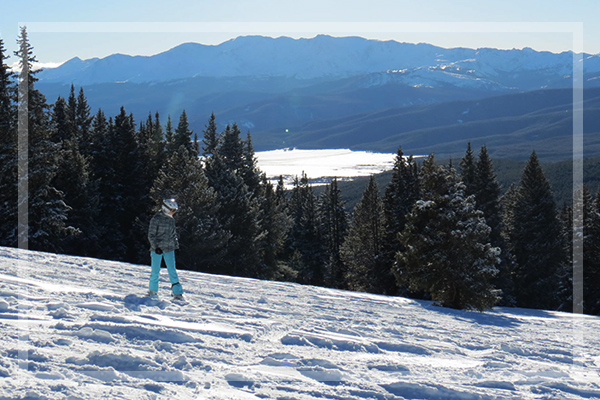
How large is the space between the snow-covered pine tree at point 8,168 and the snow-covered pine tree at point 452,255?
842 inches

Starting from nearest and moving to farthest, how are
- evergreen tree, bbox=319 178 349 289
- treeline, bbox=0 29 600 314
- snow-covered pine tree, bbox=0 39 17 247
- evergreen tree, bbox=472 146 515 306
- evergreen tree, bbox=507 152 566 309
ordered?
treeline, bbox=0 29 600 314, snow-covered pine tree, bbox=0 39 17 247, evergreen tree, bbox=472 146 515 306, evergreen tree, bbox=507 152 566 309, evergreen tree, bbox=319 178 349 289

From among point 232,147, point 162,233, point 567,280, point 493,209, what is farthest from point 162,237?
point 567,280

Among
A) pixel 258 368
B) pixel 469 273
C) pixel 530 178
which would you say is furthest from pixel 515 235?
pixel 258 368

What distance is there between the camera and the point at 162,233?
11.6 meters

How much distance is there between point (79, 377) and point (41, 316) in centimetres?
322

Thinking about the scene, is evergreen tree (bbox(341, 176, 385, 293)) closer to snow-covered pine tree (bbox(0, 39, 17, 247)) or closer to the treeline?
the treeline

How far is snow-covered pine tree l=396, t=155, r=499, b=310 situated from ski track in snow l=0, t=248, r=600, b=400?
851 cm

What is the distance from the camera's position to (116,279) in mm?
14555

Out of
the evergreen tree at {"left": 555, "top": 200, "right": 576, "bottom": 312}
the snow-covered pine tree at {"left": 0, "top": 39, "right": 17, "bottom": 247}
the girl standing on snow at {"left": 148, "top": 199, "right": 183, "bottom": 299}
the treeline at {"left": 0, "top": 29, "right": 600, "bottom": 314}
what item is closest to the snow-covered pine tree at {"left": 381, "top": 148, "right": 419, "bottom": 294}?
the treeline at {"left": 0, "top": 29, "right": 600, "bottom": 314}

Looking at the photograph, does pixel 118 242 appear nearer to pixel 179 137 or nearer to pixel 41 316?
pixel 179 137

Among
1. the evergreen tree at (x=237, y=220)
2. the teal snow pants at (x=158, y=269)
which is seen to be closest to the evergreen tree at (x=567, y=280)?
the evergreen tree at (x=237, y=220)

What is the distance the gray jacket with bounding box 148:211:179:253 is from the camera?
11.5m

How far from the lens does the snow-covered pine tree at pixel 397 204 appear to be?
3850 centimetres

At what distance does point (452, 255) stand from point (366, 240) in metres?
23.0
